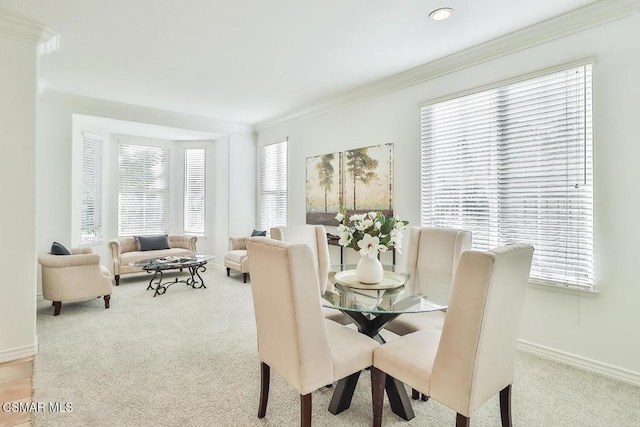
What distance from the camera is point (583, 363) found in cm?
260

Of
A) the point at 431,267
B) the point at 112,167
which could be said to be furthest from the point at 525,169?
the point at 112,167

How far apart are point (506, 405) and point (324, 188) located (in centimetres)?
368

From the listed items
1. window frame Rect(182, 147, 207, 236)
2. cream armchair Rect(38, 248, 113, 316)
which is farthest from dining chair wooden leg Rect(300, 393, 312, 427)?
window frame Rect(182, 147, 207, 236)

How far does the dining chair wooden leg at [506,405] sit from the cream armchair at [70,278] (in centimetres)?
423

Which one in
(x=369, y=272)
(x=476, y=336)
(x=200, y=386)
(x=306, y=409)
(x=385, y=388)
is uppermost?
(x=369, y=272)

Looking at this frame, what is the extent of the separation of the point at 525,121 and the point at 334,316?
93.5 inches

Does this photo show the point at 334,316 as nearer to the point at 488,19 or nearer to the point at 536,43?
the point at 488,19

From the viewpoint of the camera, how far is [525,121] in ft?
9.61

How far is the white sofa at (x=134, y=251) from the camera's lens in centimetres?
529

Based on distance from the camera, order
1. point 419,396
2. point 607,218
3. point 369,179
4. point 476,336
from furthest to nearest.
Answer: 1. point 369,179
2. point 607,218
3. point 419,396
4. point 476,336

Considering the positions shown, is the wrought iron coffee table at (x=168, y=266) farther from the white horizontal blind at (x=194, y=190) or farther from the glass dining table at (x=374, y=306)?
the glass dining table at (x=374, y=306)

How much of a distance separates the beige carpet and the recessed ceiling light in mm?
2826

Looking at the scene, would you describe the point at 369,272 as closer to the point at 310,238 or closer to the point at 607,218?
the point at 310,238

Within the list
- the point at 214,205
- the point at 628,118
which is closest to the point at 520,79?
the point at 628,118
